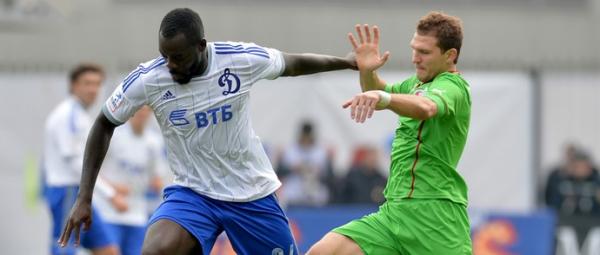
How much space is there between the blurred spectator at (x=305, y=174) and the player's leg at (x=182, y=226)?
→ 7767mm

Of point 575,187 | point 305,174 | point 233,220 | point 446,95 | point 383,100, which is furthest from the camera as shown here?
point 575,187

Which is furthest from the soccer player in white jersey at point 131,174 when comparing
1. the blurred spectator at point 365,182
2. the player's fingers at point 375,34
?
the player's fingers at point 375,34

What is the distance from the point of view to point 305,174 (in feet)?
51.6

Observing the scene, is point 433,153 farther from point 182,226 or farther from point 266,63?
point 182,226

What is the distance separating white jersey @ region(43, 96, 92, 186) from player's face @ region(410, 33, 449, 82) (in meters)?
4.66

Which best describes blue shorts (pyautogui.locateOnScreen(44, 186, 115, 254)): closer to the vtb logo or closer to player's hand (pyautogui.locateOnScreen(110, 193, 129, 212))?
player's hand (pyautogui.locateOnScreen(110, 193, 129, 212))

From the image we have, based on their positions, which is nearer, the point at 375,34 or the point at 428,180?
the point at 428,180

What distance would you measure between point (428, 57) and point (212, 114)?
1.34m

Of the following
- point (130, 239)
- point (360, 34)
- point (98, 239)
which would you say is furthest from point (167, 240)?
point (130, 239)

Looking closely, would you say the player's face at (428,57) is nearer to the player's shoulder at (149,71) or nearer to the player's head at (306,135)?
the player's shoulder at (149,71)

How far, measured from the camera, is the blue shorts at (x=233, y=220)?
7.71m

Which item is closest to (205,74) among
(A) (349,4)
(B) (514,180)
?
(B) (514,180)

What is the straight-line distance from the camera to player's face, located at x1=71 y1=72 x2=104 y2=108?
11.7m

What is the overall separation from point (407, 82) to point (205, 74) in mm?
1294
